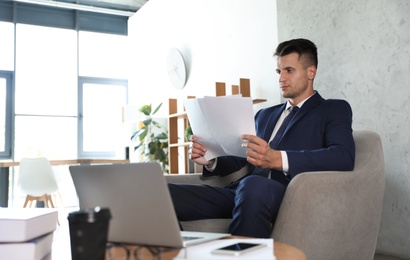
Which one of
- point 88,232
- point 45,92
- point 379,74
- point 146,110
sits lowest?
point 88,232

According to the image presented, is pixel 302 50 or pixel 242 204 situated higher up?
pixel 302 50

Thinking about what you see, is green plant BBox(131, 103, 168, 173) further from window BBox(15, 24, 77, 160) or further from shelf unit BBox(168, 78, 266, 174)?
window BBox(15, 24, 77, 160)

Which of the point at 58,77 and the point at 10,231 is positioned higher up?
the point at 58,77

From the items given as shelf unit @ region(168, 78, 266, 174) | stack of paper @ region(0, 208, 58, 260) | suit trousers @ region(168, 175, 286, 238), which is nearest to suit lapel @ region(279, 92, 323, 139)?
suit trousers @ region(168, 175, 286, 238)

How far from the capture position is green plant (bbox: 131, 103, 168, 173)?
5.64m

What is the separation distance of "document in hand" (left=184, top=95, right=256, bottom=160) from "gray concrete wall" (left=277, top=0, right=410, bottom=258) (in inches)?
47.7

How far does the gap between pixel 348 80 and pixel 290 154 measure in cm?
147

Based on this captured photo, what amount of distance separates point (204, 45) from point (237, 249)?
444 centimetres

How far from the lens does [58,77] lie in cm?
701

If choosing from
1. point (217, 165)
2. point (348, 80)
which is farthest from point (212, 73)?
point (217, 165)

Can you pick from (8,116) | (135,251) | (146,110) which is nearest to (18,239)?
(135,251)

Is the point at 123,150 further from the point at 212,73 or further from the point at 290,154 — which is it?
the point at 290,154

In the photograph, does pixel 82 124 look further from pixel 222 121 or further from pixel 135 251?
pixel 135 251

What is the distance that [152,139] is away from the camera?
5789mm
